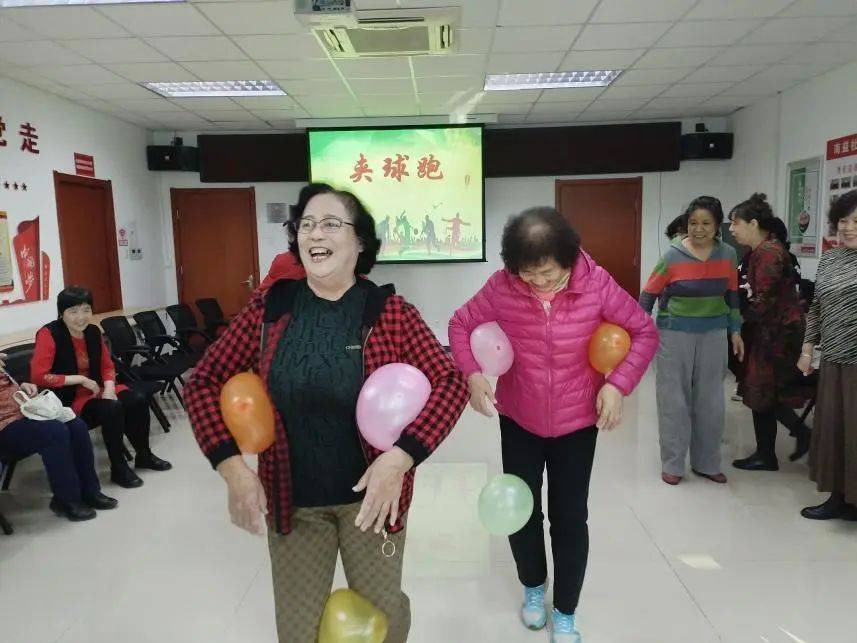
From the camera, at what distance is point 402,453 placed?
1.26 metres

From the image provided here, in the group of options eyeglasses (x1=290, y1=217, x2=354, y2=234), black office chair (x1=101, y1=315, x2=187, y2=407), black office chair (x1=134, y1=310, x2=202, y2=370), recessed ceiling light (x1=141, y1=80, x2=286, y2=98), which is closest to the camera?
eyeglasses (x1=290, y1=217, x2=354, y2=234)

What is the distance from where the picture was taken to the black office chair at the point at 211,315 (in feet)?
21.2

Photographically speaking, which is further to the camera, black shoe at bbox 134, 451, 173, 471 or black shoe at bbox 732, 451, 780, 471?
black shoe at bbox 134, 451, 173, 471

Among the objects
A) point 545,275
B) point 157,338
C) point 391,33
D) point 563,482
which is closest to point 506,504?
point 563,482

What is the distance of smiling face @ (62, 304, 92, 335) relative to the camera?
334cm

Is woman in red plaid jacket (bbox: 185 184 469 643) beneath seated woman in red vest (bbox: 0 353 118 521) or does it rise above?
above

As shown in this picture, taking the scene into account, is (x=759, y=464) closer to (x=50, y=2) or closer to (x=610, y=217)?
(x=610, y=217)

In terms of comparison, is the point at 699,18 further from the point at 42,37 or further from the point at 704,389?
the point at 42,37

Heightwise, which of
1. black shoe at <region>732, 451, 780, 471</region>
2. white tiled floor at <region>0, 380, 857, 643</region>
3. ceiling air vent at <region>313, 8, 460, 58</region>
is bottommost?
white tiled floor at <region>0, 380, 857, 643</region>

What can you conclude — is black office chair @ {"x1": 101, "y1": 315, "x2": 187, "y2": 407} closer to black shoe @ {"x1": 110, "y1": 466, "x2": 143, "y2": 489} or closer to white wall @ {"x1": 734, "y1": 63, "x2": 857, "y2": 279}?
black shoe @ {"x1": 110, "y1": 466, "x2": 143, "y2": 489}

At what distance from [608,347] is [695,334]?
1641 mm

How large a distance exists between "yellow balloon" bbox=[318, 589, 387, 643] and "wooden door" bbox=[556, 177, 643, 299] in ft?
20.6

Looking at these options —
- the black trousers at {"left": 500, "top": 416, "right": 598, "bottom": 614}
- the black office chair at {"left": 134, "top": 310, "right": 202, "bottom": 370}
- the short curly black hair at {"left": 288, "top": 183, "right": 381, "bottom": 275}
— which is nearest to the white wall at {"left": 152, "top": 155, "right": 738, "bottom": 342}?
the black office chair at {"left": 134, "top": 310, "right": 202, "bottom": 370}

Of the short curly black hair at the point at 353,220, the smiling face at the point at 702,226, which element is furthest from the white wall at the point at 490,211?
the short curly black hair at the point at 353,220
